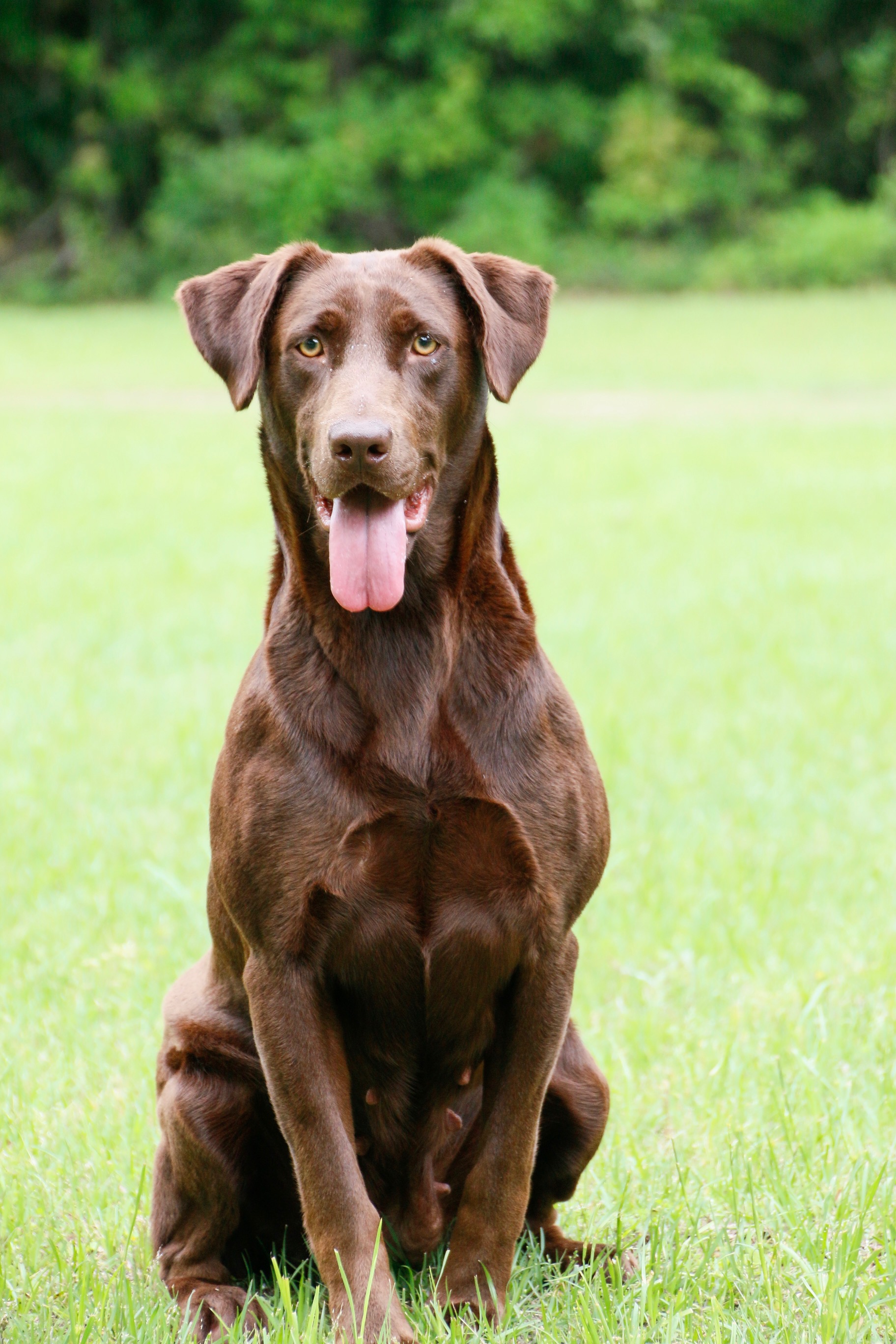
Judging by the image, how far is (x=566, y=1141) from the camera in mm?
2754

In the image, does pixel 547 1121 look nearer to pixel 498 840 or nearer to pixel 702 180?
pixel 498 840

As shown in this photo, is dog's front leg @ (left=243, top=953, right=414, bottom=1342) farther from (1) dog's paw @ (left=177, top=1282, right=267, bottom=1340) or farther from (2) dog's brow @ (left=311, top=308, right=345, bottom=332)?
(2) dog's brow @ (left=311, top=308, right=345, bottom=332)

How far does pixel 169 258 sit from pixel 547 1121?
2645 cm

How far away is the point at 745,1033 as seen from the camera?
3.56 meters

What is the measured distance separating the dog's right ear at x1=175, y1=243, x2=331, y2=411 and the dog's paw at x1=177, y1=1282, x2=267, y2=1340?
1.43 meters

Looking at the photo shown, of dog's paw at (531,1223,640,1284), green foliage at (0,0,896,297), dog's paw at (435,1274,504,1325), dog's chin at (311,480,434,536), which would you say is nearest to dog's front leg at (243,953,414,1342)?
dog's paw at (435,1274,504,1325)

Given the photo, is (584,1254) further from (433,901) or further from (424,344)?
(424,344)

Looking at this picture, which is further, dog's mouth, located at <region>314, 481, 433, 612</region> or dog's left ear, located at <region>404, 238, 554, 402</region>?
dog's left ear, located at <region>404, 238, 554, 402</region>

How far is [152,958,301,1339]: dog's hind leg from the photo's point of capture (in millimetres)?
2580

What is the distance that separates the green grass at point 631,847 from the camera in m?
2.65

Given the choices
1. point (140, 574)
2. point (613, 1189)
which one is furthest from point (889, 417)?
point (613, 1189)

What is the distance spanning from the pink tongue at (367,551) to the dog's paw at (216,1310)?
1.11 m

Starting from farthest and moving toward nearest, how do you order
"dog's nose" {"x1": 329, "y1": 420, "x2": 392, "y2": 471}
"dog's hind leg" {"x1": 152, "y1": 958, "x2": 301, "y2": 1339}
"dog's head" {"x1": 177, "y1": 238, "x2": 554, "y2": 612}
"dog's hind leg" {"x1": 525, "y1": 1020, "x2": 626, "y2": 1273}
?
1. "dog's hind leg" {"x1": 525, "y1": 1020, "x2": 626, "y2": 1273}
2. "dog's hind leg" {"x1": 152, "y1": 958, "x2": 301, "y2": 1339}
3. "dog's head" {"x1": 177, "y1": 238, "x2": 554, "y2": 612}
4. "dog's nose" {"x1": 329, "y1": 420, "x2": 392, "y2": 471}

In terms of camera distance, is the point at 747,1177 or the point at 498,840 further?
the point at 747,1177
